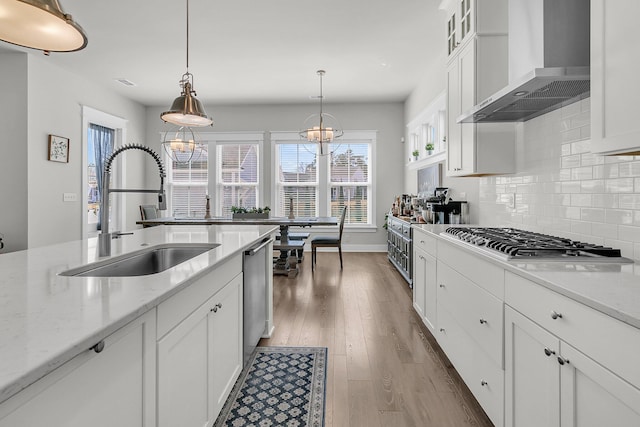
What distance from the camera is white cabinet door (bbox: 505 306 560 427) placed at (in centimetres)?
118

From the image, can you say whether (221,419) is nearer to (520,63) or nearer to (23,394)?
(23,394)

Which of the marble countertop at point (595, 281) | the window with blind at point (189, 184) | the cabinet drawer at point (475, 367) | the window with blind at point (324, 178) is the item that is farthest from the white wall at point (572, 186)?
the window with blind at point (189, 184)

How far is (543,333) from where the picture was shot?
1.23 m

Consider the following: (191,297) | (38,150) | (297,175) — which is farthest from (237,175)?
(191,297)

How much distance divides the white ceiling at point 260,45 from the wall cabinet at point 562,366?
3275 mm

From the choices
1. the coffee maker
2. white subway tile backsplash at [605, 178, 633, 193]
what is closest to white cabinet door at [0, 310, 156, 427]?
white subway tile backsplash at [605, 178, 633, 193]

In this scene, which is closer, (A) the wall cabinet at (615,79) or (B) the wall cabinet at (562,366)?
(B) the wall cabinet at (562,366)

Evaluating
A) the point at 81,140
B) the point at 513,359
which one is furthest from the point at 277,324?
the point at 81,140

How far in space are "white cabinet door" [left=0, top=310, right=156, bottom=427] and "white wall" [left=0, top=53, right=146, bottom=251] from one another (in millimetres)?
4979

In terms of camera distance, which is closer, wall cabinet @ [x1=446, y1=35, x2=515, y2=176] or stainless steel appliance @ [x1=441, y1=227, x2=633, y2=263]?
stainless steel appliance @ [x1=441, y1=227, x2=633, y2=263]

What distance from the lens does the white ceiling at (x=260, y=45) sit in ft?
11.8

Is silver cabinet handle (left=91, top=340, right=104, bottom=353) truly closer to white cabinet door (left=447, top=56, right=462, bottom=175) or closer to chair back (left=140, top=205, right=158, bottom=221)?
white cabinet door (left=447, top=56, right=462, bottom=175)

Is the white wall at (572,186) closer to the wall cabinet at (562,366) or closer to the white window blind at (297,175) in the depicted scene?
the wall cabinet at (562,366)

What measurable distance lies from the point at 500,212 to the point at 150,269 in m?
2.68
